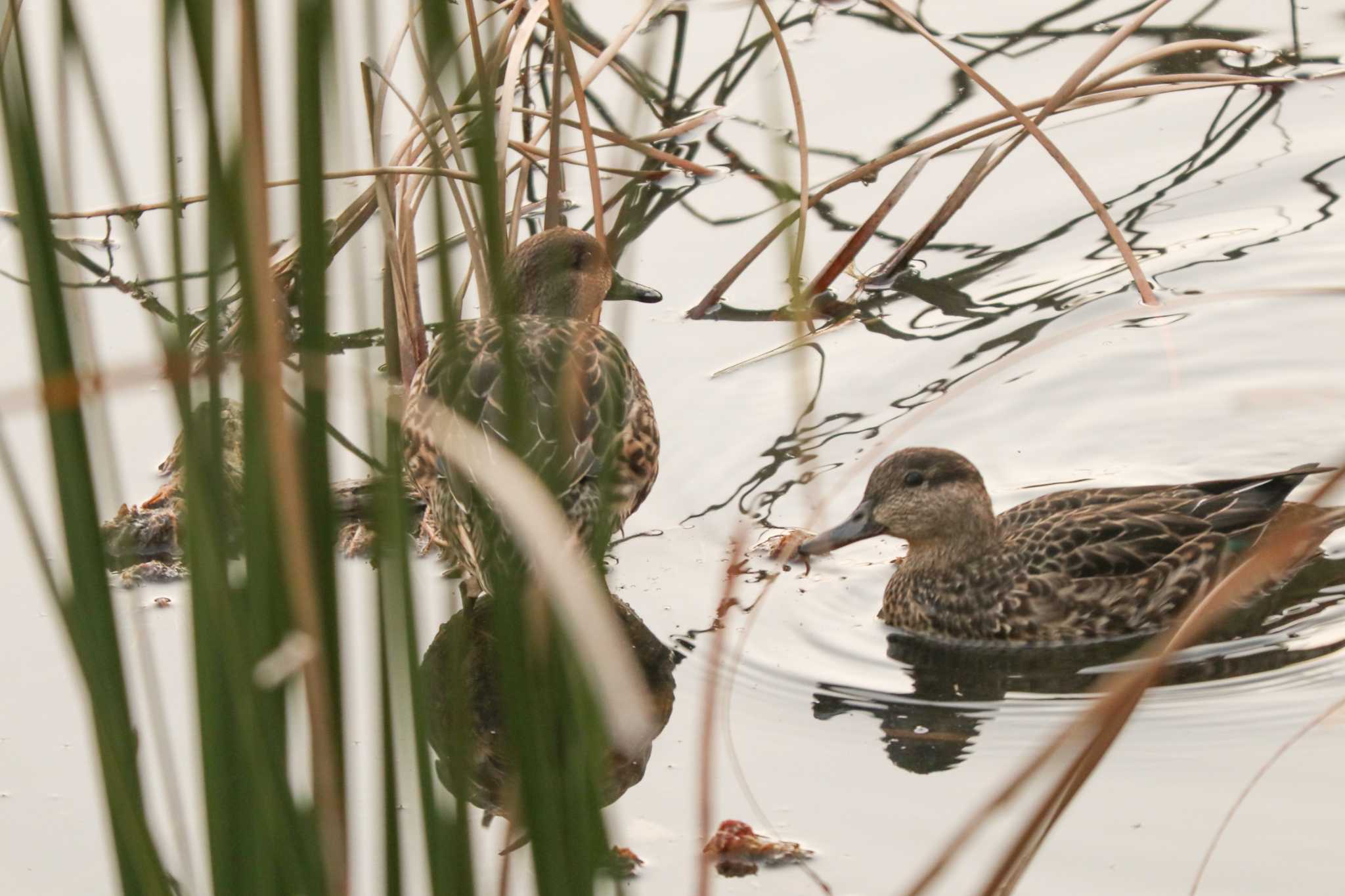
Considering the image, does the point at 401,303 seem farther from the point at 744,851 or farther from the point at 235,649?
the point at 235,649

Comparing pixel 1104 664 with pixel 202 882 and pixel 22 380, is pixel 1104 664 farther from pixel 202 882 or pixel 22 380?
pixel 22 380

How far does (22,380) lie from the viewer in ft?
19.4

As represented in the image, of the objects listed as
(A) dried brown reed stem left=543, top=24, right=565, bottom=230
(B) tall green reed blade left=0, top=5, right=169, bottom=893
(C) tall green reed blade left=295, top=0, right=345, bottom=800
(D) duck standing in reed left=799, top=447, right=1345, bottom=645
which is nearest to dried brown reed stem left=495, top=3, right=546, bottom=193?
(A) dried brown reed stem left=543, top=24, right=565, bottom=230

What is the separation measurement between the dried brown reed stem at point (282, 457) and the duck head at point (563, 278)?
3748 mm

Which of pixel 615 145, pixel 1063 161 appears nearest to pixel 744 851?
pixel 615 145

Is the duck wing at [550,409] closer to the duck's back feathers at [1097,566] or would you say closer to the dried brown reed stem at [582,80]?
the dried brown reed stem at [582,80]

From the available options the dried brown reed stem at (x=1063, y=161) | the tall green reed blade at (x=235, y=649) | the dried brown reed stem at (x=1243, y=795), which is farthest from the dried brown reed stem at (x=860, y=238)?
the tall green reed blade at (x=235, y=649)

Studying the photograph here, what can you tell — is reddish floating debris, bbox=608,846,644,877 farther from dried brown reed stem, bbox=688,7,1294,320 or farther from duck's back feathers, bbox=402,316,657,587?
dried brown reed stem, bbox=688,7,1294,320

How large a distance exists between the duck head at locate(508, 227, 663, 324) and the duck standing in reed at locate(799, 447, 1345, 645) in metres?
1.15

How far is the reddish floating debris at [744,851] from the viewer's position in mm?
3617

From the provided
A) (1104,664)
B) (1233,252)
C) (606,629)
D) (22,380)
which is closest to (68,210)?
(606,629)

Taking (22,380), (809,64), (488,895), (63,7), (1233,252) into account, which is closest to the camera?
(63,7)

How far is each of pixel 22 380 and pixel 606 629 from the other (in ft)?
16.2

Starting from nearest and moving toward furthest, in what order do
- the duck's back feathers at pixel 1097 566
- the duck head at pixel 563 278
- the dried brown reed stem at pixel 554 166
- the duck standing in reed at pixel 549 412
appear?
the dried brown reed stem at pixel 554 166 < the duck standing in reed at pixel 549 412 < the duck's back feathers at pixel 1097 566 < the duck head at pixel 563 278
